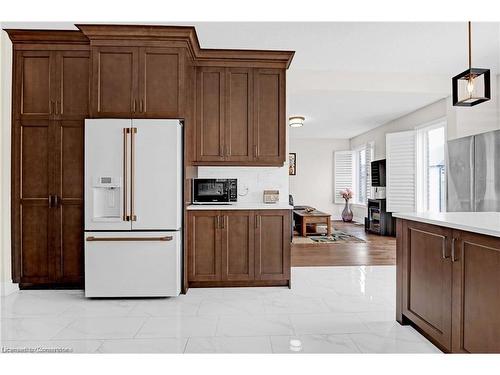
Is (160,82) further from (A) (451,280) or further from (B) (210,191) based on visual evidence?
(A) (451,280)

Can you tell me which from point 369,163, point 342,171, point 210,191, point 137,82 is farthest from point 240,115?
point 342,171

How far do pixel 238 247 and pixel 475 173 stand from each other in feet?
9.69

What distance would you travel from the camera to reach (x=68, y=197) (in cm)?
334

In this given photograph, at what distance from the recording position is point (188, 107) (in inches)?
131

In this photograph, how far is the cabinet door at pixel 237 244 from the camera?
3475 mm

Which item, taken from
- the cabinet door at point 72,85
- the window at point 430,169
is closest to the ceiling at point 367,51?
the cabinet door at point 72,85

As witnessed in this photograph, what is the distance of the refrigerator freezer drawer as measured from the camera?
308cm

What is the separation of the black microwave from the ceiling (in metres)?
1.52

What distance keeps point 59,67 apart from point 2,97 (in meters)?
0.60

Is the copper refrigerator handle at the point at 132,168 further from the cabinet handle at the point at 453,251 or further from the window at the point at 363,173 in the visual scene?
the window at the point at 363,173

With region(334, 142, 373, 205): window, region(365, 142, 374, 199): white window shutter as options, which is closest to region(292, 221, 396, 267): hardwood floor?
region(365, 142, 374, 199): white window shutter

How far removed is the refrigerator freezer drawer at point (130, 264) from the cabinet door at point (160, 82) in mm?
1155

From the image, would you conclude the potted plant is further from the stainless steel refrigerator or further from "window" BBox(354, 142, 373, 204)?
the stainless steel refrigerator

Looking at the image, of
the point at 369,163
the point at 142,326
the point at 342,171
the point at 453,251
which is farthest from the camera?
the point at 342,171
